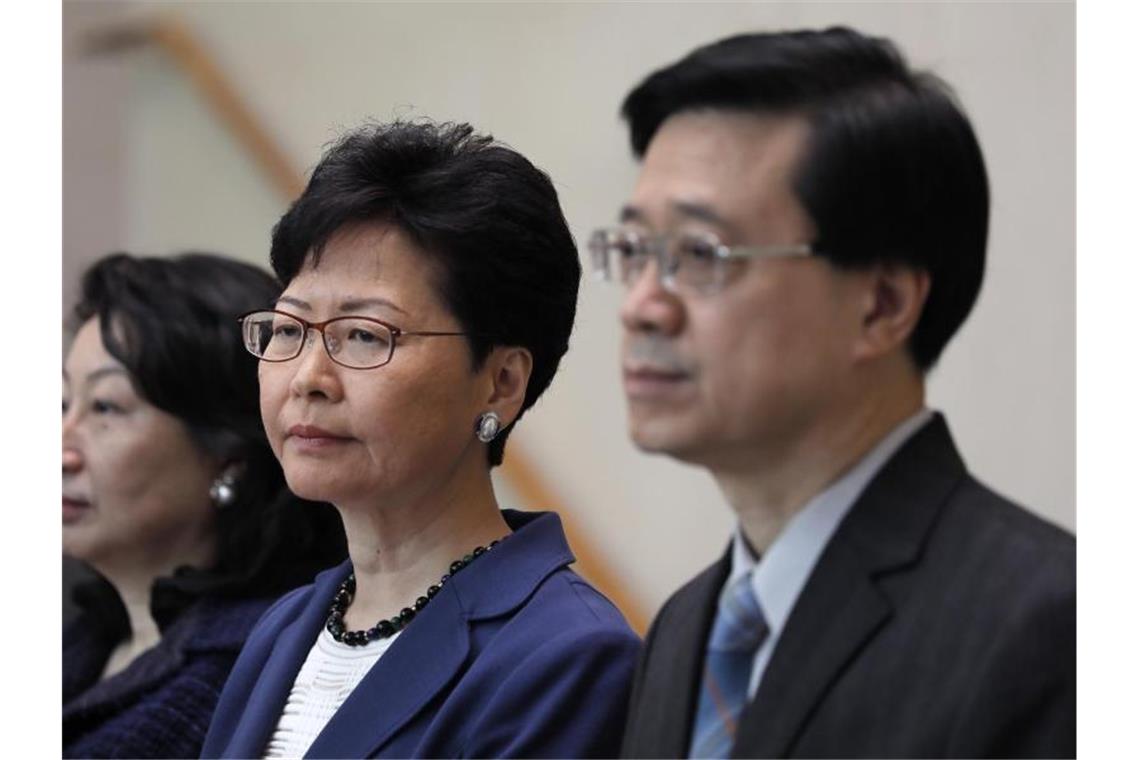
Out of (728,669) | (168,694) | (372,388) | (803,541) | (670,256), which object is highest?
(670,256)

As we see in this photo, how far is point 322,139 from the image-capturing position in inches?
97.3

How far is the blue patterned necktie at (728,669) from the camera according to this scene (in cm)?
155

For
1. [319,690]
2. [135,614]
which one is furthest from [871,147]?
[135,614]

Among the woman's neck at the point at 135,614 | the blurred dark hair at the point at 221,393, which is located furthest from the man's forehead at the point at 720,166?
the woman's neck at the point at 135,614

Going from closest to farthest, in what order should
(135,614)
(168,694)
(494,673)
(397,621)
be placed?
1. (494,673)
2. (397,621)
3. (168,694)
4. (135,614)

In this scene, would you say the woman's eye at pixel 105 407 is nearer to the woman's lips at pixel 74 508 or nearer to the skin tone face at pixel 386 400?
the woman's lips at pixel 74 508

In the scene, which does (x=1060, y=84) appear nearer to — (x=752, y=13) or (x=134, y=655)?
(x=752, y=13)

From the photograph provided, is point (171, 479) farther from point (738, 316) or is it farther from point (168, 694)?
point (738, 316)

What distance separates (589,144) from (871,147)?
2.27 ft

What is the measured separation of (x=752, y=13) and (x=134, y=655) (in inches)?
54.0

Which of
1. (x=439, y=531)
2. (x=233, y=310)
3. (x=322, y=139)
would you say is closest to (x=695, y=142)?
(x=439, y=531)

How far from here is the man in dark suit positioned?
4.70 ft

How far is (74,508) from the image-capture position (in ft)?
9.04

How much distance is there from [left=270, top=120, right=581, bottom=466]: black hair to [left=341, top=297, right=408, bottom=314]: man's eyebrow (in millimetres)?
54
